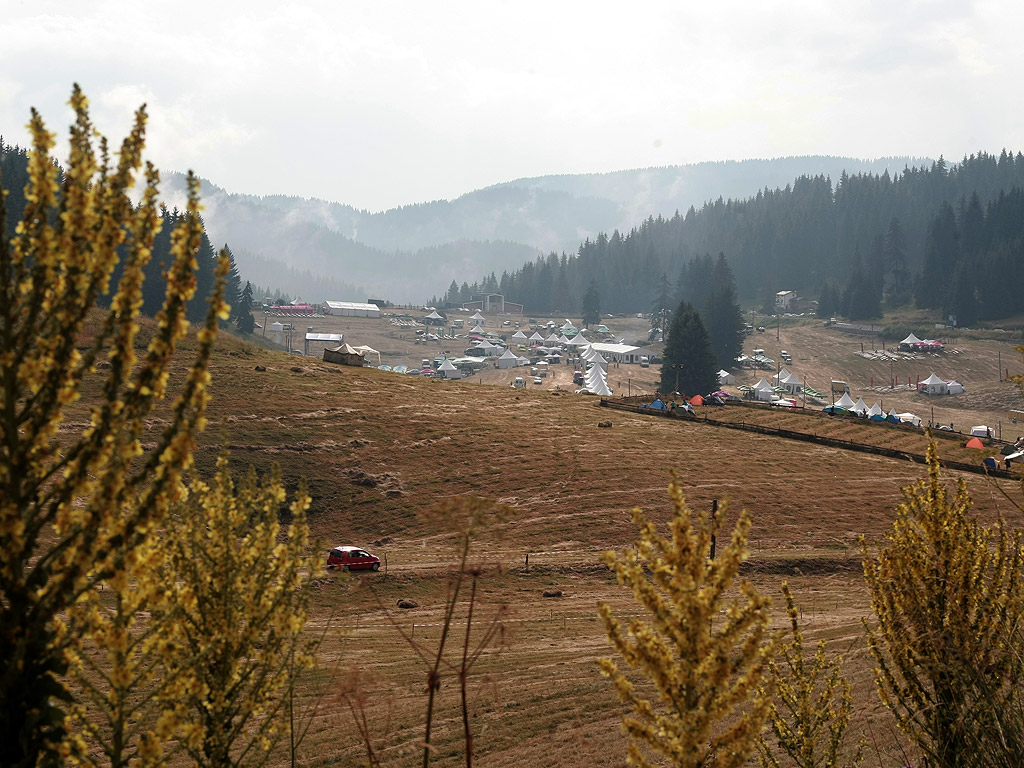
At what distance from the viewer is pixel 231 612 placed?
9.38m

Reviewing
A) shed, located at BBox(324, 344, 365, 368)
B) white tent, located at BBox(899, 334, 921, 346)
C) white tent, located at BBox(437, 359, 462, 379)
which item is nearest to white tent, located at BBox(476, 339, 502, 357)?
white tent, located at BBox(437, 359, 462, 379)

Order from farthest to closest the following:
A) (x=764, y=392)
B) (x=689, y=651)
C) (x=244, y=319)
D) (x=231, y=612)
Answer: (x=244, y=319) < (x=764, y=392) < (x=231, y=612) < (x=689, y=651)

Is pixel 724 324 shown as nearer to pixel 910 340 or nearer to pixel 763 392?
pixel 910 340

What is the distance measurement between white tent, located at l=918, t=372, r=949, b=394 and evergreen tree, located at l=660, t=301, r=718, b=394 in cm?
3746

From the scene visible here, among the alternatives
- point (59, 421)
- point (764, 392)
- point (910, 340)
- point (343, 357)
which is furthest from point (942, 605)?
point (910, 340)

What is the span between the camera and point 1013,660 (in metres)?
9.63

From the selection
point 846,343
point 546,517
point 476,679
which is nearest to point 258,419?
point 546,517

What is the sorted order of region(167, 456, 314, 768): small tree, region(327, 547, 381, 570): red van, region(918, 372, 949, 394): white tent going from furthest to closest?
region(918, 372, 949, 394): white tent < region(327, 547, 381, 570): red van < region(167, 456, 314, 768): small tree

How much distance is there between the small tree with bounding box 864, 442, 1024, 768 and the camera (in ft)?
33.0

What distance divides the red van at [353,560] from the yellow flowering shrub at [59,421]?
113ft

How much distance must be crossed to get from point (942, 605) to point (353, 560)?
31680 mm

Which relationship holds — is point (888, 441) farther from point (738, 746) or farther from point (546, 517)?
point (738, 746)

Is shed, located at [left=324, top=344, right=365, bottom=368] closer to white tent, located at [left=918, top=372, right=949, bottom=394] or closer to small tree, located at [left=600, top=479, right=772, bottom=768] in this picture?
small tree, located at [left=600, top=479, right=772, bottom=768]

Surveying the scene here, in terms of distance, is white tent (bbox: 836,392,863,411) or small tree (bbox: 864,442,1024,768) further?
white tent (bbox: 836,392,863,411)
